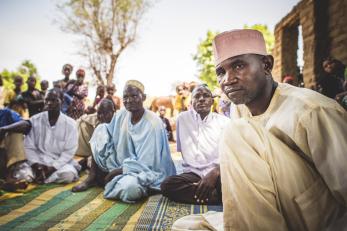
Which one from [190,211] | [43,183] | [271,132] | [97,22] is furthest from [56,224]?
[97,22]

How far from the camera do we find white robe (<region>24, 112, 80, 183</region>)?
4.24 m

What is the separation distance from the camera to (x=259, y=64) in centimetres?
174

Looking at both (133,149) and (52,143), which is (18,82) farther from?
(133,149)

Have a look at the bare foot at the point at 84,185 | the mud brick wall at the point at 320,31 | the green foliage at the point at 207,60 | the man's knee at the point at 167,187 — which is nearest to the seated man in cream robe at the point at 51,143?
the bare foot at the point at 84,185

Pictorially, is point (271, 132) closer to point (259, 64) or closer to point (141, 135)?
point (259, 64)

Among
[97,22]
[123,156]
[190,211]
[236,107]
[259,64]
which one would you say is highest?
[97,22]

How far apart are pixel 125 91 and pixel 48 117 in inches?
68.6

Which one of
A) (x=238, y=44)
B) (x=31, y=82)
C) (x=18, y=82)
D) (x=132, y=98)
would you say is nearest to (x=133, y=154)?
(x=132, y=98)

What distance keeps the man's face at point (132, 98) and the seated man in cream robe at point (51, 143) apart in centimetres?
147

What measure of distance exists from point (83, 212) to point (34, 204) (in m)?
0.75

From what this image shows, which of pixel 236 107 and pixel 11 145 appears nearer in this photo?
pixel 236 107

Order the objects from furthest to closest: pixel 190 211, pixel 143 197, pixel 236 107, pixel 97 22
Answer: pixel 97 22
pixel 143 197
pixel 190 211
pixel 236 107

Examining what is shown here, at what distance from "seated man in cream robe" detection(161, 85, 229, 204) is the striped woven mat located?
0.13 metres

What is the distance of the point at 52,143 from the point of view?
14.4ft
